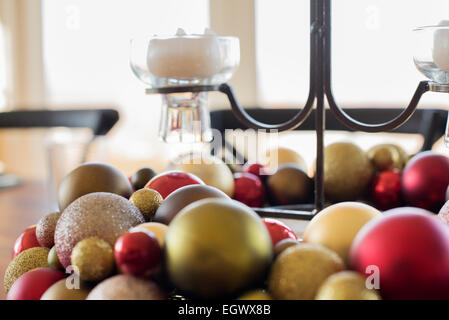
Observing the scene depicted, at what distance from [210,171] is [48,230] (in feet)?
1.01

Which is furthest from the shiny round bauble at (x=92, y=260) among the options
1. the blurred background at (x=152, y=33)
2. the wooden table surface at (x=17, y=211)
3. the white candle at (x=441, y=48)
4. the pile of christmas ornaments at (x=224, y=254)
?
the blurred background at (x=152, y=33)

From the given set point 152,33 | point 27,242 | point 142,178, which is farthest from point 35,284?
point 152,33

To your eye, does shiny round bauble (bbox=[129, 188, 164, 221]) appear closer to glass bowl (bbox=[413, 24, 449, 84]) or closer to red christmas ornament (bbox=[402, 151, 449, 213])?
glass bowl (bbox=[413, 24, 449, 84])

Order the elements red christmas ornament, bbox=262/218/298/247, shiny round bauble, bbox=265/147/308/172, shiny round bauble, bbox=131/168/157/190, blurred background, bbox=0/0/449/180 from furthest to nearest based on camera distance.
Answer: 1. blurred background, bbox=0/0/449/180
2. shiny round bauble, bbox=265/147/308/172
3. shiny round bauble, bbox=131/168/157/190
4. red christmas ornament, bbox=262/218/298/247

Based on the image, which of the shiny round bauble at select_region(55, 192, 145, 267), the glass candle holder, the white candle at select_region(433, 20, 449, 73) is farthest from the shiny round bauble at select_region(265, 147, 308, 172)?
the shiny round bauble at select_region(55, 192, 145, 267)

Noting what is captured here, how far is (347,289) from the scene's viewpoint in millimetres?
283

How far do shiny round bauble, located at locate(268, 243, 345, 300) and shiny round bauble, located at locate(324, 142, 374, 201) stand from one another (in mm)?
428

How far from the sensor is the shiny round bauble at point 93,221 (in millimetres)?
365

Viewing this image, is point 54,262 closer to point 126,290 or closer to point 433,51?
point 126,290

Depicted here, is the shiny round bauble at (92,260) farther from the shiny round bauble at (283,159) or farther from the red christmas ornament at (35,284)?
the shiny round bauble at (283,159)

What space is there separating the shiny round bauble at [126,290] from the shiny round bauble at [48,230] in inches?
6.2

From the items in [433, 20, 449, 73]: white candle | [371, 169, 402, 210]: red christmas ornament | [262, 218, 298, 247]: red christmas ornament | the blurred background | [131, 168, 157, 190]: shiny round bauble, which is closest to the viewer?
[262, 218, 298, 247]: red christmas ornament

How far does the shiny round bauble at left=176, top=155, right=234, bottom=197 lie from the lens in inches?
29.0

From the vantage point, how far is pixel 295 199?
30.0 inches
